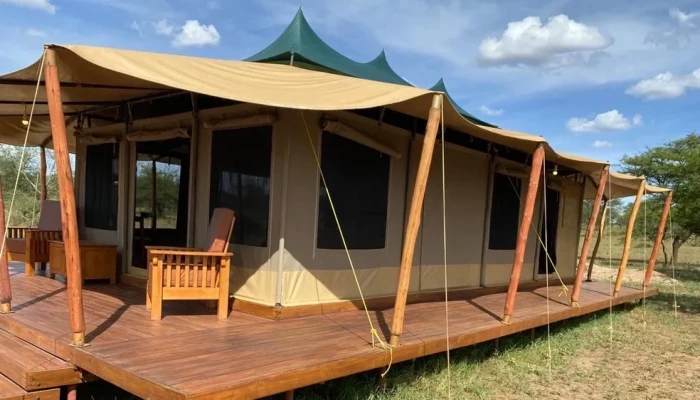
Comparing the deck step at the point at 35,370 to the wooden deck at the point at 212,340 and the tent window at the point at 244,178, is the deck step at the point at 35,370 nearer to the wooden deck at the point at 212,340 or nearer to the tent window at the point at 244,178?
the wooden deck at the point at 212,340

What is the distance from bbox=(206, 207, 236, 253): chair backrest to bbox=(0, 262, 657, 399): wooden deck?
555mm

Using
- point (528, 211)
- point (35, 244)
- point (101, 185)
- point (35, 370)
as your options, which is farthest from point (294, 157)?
point (35, 244)

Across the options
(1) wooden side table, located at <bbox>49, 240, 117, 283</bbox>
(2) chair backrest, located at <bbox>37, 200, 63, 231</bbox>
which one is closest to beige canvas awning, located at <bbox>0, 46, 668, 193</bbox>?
(1) wooden side table, located at <bbox>49, 240, 117, 283</bbox>

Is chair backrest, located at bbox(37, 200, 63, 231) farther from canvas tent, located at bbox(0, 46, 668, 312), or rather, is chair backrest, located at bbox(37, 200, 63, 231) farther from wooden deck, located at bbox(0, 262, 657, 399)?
wooden deck, located at bbox(0, 262, 657, 399)

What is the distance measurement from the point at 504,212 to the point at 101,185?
500 cm

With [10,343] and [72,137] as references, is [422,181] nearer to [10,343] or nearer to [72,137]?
[10,343]

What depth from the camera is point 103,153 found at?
623cm

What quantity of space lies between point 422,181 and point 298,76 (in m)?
1.30

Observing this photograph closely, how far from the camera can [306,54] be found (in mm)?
5645

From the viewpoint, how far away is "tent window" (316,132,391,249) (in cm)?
468

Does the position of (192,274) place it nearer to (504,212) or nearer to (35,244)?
(35,244)

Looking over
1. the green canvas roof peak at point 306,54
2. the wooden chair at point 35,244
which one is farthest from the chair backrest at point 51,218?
the green canvas roof peak at point 306,54

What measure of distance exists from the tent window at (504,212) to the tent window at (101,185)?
452cm

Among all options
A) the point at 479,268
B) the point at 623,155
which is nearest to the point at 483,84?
the point at 623,155
